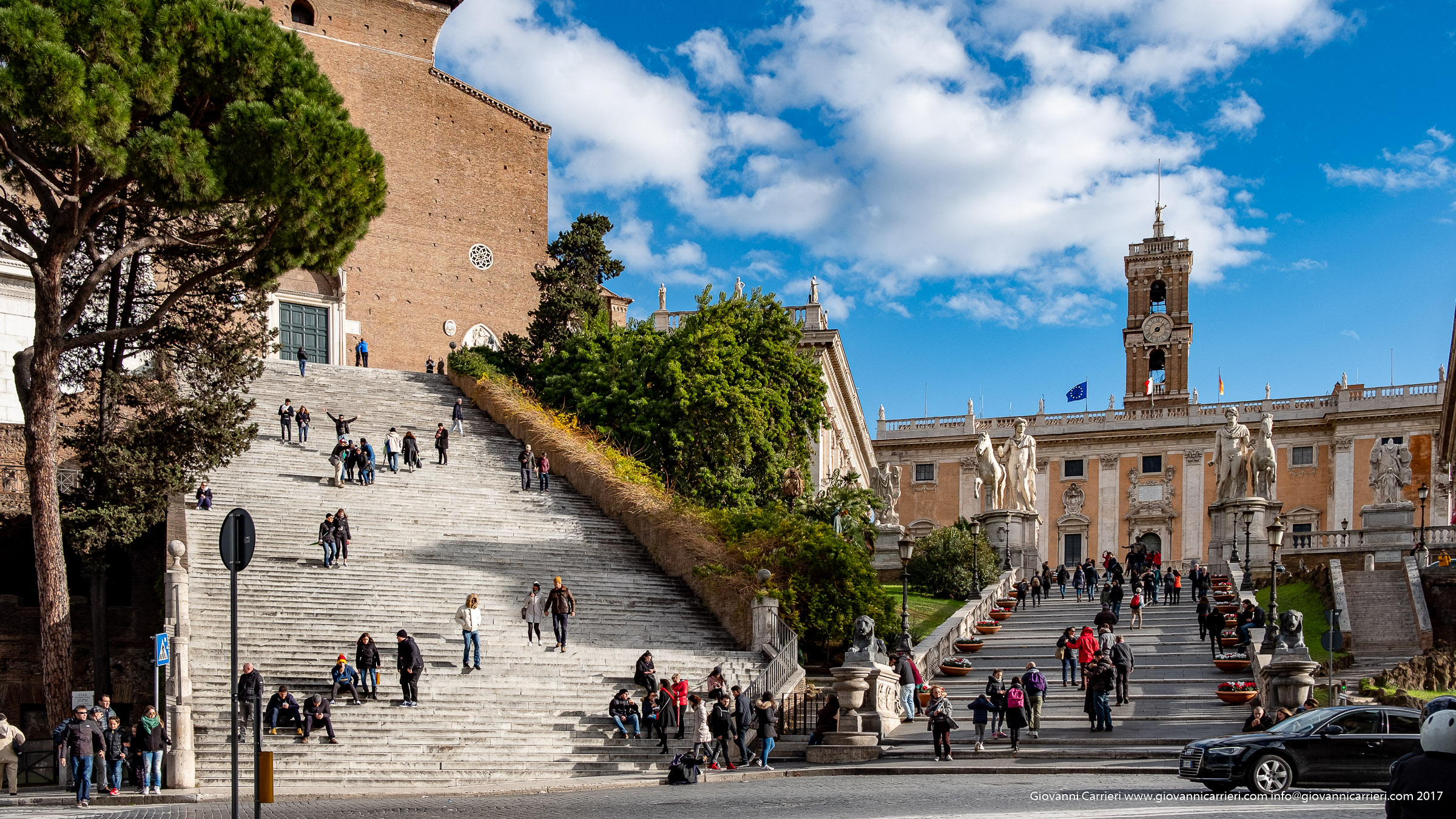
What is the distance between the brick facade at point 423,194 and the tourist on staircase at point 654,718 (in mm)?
31426

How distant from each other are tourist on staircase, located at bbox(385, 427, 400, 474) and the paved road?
15300 millimetres

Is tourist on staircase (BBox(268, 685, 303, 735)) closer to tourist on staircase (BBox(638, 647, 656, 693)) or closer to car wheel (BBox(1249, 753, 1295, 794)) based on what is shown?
tourist on staircase (BBox(638, 647, 656, 693))

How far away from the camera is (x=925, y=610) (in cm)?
3434

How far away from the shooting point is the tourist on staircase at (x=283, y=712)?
774 inches

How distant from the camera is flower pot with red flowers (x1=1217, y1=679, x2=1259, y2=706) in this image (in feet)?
Result: 73.6

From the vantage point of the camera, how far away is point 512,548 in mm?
28969

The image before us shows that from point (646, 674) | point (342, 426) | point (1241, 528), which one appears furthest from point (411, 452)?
point (1241, 528)

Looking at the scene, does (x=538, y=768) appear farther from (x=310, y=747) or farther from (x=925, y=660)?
(x=925, y=660)

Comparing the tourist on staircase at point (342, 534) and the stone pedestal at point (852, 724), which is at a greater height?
the tourist on staircase at point (342, 534)

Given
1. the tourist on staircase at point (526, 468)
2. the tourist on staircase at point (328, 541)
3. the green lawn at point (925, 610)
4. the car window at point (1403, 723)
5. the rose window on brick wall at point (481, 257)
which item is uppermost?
the rose window on brick wall at point (481, 257)

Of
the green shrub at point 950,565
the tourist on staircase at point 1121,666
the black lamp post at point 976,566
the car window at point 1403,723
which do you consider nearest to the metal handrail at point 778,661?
the tourist on staircase at point 1121,666

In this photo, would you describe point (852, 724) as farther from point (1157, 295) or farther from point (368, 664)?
point (1157, 295)

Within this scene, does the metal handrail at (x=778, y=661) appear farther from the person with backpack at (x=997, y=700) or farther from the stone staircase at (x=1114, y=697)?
the person with backpack at (x=997, y=700)

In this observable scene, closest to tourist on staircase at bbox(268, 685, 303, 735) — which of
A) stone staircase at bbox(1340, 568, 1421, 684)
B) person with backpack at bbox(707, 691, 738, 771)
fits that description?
person with backpack at bbox(707, 691, 738, 771)
